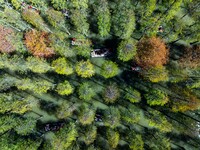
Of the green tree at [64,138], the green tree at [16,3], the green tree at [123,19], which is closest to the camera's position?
the green tree at [123,19]

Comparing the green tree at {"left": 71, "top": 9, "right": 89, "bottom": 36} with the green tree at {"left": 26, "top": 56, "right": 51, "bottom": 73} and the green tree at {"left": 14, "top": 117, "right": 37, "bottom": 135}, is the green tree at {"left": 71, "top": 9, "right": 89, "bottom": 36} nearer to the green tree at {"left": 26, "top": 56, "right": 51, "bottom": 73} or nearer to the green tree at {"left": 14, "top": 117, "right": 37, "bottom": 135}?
the green tree at {"left": 26, "top": 56, "right": 51, "bottom": 73}

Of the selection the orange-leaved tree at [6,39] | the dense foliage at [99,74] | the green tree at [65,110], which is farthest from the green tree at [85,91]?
the orange-leaved tree at [6,39]

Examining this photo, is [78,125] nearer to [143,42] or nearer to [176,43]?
[143,42]

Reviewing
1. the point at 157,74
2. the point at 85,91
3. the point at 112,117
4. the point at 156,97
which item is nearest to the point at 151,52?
the point at 157,74

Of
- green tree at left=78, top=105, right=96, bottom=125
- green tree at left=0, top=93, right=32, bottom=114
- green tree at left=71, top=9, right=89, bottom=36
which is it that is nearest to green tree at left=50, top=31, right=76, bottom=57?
green tree at left=71, top=9, right=89, bottom=36

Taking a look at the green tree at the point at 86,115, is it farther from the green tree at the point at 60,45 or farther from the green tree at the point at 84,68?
the green tree at the point at 60,45

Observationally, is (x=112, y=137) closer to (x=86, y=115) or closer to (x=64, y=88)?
(x=86, y=115)
